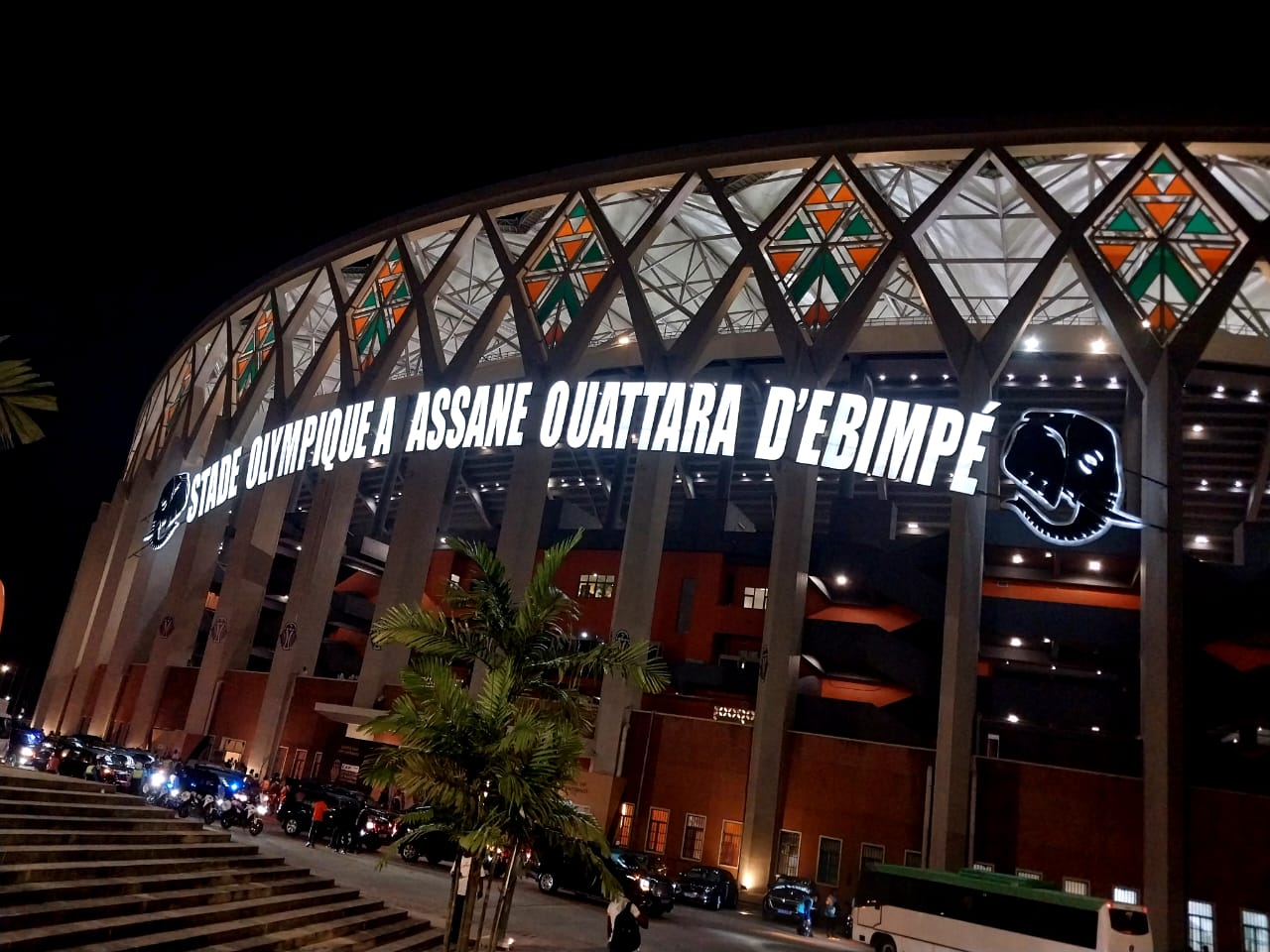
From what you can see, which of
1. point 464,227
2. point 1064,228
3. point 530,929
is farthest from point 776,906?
point 464,227

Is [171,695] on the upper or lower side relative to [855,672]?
lower

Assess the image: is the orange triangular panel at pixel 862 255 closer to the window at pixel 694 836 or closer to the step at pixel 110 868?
the window at pixel 694 836

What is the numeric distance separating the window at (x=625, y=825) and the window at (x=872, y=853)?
7387 mm

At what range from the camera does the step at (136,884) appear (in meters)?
10.6

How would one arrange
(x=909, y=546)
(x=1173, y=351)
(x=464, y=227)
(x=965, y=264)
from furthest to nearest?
(x=965, y=264), (x=464, y=227), (x=909, y=546), (x=1173, y=351)

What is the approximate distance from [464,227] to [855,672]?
24.6m

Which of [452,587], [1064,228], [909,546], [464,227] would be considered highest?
Answer: [464,227]

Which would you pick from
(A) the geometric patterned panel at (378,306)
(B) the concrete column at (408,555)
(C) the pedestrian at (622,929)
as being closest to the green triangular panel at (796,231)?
(B) the concrete column at (408,555)

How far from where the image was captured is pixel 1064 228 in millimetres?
28391

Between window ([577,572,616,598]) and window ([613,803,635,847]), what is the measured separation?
15339 millimetres

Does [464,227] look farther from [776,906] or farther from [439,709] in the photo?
[439,709]

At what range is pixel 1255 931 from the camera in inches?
869

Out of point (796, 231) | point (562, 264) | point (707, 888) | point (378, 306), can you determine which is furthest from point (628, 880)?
point (378, 306)

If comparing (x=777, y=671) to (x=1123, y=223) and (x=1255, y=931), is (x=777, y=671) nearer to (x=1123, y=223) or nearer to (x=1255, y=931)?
(x=1255, y=931)
